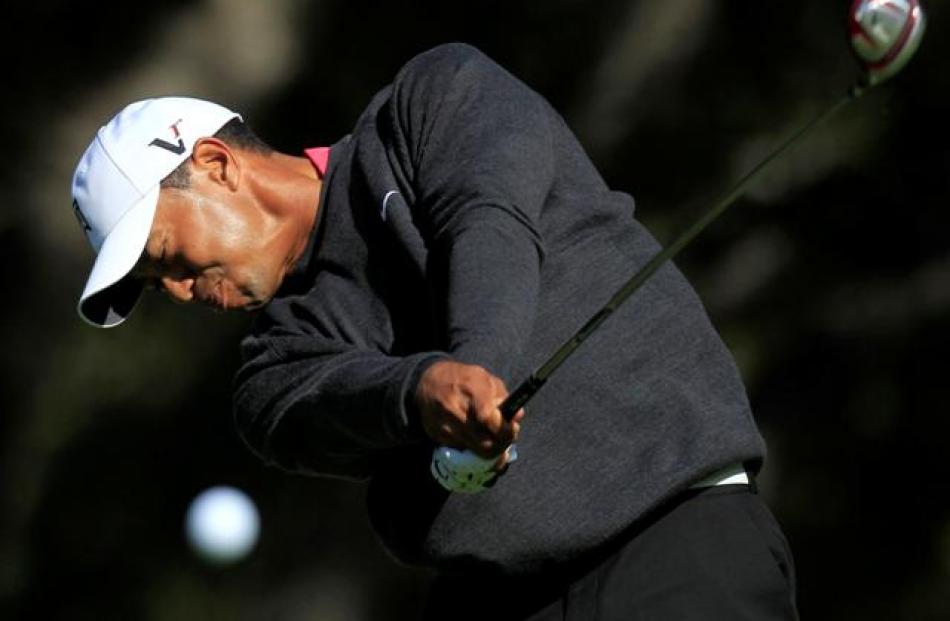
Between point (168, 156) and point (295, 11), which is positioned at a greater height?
point (168, 156)

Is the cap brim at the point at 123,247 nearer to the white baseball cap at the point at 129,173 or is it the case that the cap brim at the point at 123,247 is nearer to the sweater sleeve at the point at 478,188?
the white baseball cap at the point at 129,173

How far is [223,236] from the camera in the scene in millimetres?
3609

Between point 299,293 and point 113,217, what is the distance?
325 mm

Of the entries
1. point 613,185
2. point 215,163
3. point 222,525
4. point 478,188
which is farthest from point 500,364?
point 222,525

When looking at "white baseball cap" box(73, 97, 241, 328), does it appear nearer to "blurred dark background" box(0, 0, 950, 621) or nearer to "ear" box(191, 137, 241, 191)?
"ear" box(191, 137, 241, 191)

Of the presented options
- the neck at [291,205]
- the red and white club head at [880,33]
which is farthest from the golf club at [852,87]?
the neck at [291,205]

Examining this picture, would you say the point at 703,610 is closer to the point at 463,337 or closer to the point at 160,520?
the point at 463,337

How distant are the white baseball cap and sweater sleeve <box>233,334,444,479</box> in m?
0.25

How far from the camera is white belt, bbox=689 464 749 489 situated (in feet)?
10.7

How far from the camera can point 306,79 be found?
7488 millimetres

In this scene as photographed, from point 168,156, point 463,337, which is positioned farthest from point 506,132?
point 168,156

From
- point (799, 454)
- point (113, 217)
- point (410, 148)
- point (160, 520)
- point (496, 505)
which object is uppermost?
point (410, 148)

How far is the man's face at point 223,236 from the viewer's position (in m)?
3.60

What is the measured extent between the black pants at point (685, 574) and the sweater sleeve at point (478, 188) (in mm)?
356
